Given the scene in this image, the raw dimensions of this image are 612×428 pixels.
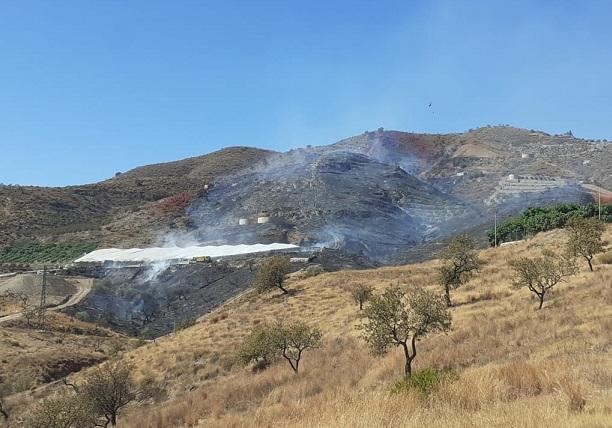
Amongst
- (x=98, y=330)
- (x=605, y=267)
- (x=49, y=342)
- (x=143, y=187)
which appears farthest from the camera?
(x=143, y=187)

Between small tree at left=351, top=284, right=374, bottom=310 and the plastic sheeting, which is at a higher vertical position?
the plastic sheeting

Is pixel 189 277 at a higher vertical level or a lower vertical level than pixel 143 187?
lower

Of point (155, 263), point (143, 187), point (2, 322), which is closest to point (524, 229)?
point (155, 263)

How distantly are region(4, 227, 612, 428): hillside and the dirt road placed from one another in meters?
24.5

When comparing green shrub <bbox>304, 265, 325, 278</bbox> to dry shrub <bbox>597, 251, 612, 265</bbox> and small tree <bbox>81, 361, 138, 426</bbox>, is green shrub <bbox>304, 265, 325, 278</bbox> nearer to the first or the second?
dry shrub <bbox>597, 251, 612, 265</bbox>

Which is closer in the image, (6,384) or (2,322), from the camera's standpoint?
(6,384)

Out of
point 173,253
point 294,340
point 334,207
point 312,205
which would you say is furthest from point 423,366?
point 312,205

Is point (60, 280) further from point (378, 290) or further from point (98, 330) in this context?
point (378, 290)

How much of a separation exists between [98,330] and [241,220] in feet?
182

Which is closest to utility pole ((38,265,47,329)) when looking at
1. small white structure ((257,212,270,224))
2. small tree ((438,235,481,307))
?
small tree ((438,235,481,307))

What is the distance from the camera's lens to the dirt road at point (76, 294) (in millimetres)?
61162

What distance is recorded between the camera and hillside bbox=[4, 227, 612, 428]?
8.05 meters

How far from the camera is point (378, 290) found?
1854 inches

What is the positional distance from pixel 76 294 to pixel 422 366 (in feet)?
218
